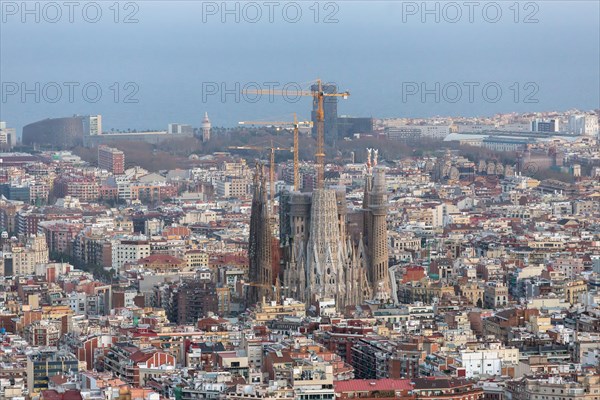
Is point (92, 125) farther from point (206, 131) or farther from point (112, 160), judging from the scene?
→ point (112, 160)

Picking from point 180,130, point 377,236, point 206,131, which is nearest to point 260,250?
point 377,236

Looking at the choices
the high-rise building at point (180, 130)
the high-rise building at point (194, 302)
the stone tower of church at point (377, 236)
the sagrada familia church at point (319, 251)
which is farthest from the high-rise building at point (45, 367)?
the high-rise building at point (180, 130)

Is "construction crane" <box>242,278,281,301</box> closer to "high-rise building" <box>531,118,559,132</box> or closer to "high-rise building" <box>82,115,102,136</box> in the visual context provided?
"high-rise building" <box>82,115,102,136</box>

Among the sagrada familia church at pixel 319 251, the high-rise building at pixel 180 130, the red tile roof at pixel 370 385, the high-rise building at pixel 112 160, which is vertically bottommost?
the red tile roof at pixel 370 385

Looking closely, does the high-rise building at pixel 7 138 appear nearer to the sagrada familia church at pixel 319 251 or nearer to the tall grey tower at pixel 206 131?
the tall grey tower at pixel 206 131

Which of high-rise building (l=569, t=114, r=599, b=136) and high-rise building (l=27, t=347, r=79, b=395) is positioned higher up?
high-rise building (l=569, t=114, r=599, b=136)

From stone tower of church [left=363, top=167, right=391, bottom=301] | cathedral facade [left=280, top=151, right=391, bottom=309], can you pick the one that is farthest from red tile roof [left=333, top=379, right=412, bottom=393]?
stone tower of church [left=363, top=167, right=391, bottom=301]
